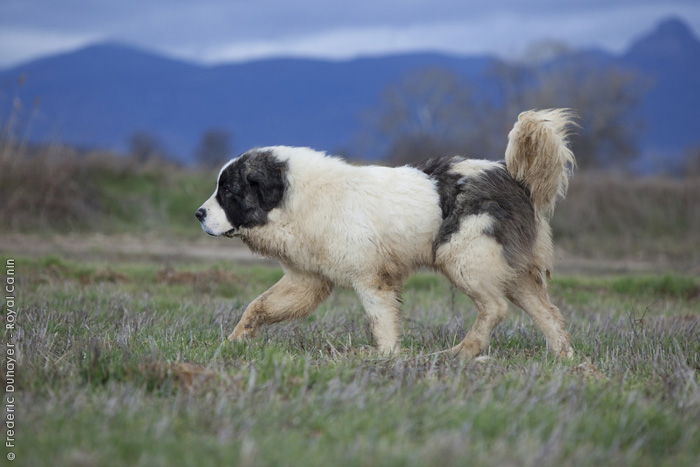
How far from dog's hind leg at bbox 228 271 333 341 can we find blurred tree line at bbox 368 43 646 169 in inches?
1044

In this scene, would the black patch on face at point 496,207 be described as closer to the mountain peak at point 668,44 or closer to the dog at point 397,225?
the dog at point 397,225

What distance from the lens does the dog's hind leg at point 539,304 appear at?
643 cm

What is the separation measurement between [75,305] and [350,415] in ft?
15.1

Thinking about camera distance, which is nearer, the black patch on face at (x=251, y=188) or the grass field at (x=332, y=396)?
the grass field at (x=332, y=396)

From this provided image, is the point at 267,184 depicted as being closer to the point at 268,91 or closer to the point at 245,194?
the point at 245,194

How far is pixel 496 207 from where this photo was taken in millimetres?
6137

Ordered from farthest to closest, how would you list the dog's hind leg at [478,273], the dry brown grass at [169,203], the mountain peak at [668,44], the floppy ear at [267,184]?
the mountain peak at [668,44]
the dry brown grass at [169,203]
the floppy ear at [267,184]
the dog's hind leg at [478,273]

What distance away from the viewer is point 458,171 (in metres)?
6.42

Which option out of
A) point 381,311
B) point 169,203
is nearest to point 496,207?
point 381,311

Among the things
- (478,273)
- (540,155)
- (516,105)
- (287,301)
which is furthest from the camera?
(516,105)

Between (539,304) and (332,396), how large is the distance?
3.08m

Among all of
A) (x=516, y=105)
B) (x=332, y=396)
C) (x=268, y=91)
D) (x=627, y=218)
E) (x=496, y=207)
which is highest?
(x=268, y=91)

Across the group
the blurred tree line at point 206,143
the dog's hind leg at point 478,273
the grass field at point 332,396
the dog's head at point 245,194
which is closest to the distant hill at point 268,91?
the blurred tree line at point 206,143

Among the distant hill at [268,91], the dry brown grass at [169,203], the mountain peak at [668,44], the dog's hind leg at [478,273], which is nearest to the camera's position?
the dog's hind leg at [478,273]
